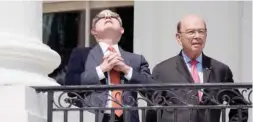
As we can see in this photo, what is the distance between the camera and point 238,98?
878 centimetres

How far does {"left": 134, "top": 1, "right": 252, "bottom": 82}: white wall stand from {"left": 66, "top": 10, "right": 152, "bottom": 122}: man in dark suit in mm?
2855

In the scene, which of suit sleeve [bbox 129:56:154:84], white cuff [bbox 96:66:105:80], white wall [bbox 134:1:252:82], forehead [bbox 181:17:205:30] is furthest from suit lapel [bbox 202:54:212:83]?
white wall [bbox 134:1:252:82]

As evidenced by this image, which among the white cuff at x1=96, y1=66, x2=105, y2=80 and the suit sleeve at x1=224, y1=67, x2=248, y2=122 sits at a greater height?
the white cuff at x1=96, y1=66, x2=105, y2=80

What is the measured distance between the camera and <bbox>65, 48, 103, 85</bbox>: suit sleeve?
884 centimetres

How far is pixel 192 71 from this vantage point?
8.95 meters

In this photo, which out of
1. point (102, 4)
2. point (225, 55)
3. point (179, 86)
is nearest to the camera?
point (179, 86)

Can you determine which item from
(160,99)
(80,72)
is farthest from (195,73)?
(80,72)

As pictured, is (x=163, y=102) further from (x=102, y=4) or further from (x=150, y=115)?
(x=102, y=4)

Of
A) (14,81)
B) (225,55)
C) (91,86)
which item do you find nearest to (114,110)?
(91,86)

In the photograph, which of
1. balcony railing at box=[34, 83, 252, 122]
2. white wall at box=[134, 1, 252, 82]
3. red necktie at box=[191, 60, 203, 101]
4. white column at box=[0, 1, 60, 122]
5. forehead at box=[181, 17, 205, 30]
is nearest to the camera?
balcony railing at box=[34, 83, 252, 122]

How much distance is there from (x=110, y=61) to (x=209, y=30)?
11.2 ft

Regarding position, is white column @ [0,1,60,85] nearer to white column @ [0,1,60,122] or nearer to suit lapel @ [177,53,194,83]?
white column @ [0,1,60,122]

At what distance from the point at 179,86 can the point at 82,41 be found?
4.27 metres

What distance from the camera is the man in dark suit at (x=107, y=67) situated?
883 centimetres
